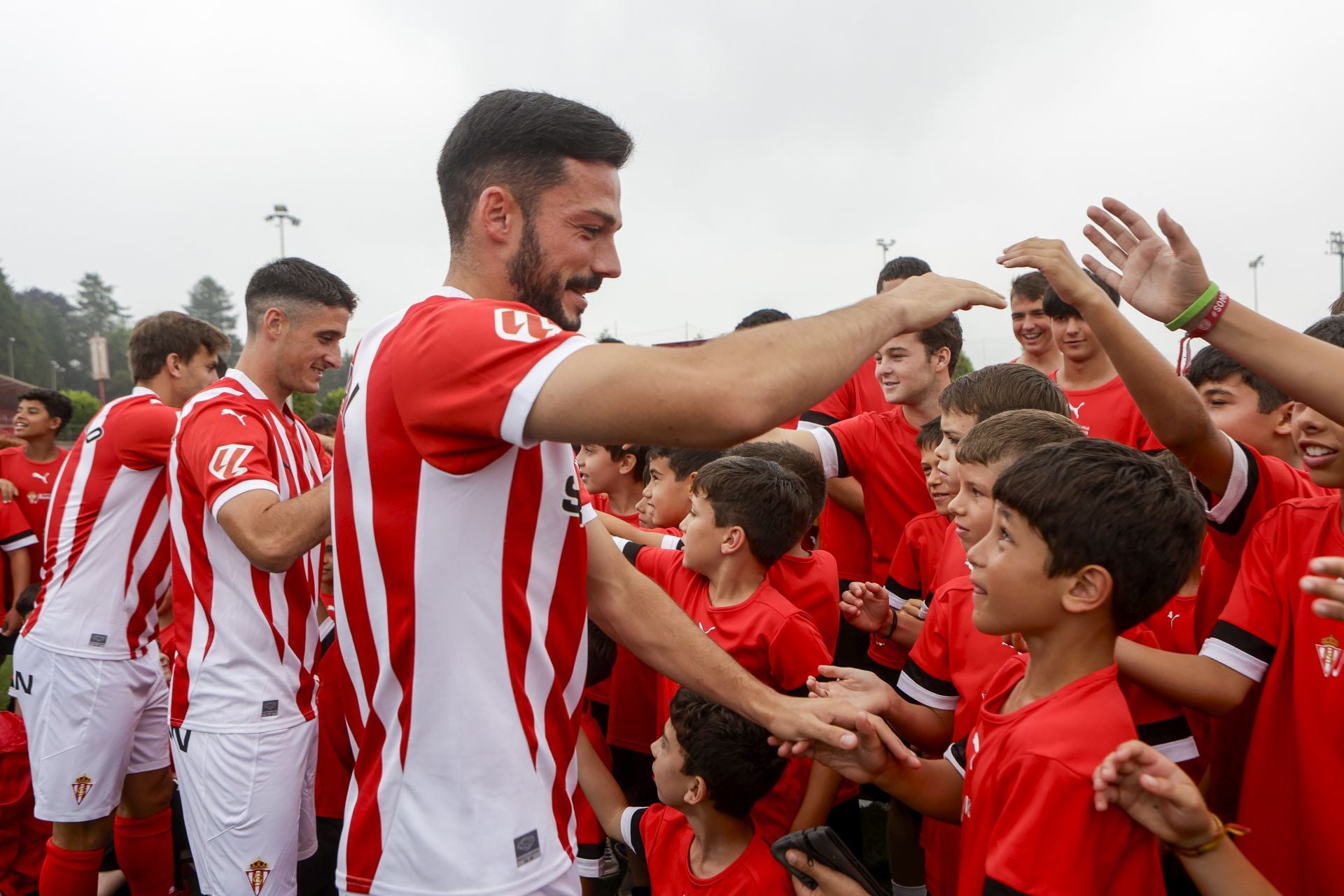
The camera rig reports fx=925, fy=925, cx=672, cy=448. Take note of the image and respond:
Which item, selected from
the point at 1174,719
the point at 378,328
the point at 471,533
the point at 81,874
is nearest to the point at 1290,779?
the point at 1174,719

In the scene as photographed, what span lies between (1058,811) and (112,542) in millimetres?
4128

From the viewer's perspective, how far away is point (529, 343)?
5.34ft

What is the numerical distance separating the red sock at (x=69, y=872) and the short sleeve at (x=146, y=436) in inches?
65.1

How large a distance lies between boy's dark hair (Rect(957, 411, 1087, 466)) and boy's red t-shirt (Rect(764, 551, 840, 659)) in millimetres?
1253

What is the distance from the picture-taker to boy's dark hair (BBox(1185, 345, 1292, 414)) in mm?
3236

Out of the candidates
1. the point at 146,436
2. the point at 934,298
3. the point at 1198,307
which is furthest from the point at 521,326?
the point at 146,436

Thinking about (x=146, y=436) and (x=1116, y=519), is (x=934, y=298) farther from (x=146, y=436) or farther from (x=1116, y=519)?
(x=146, y=436)

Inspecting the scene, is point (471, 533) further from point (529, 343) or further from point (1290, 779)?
point (1290, 779)

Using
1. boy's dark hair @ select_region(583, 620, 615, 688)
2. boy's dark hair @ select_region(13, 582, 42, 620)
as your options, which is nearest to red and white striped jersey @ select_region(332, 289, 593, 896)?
boy's dark hair @ select_region(583, 620, 615, 688)

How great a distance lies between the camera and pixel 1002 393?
3293 millimetres

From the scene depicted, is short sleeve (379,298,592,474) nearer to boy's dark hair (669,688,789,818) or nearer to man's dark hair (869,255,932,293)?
boy's dark hair (669,688,789,818)

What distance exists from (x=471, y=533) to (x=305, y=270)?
2.57m

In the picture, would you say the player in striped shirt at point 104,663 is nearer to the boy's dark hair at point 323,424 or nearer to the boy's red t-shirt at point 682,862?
the boy's red t-shirt at point 682,862

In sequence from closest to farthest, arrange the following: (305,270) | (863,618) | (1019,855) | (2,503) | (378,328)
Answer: (1019,855) → (378,328) → (863,618) → (305,270) → (2,503)
